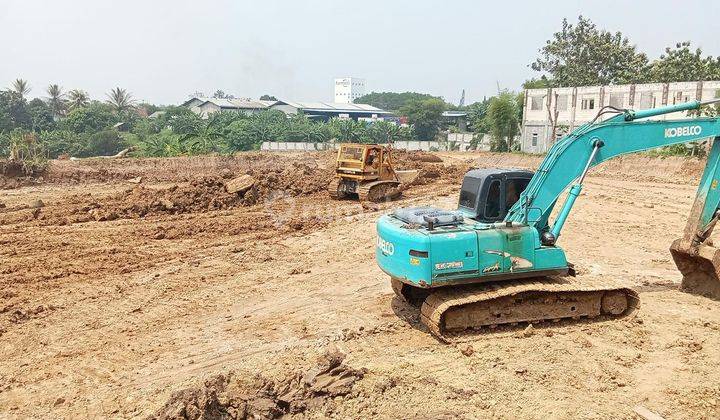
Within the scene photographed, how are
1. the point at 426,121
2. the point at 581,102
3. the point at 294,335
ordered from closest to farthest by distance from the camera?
the point at 294,335, the point at 581,102, the point at 426,121

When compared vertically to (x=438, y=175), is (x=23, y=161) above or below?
above

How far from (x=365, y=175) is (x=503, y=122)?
3006 cm

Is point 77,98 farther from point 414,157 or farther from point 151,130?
point 414,157

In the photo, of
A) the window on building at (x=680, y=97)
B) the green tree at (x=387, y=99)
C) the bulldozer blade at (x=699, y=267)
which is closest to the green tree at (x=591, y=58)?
the window on building at (x=680, y=97)

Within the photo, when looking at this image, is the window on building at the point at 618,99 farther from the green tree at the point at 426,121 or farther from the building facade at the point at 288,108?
the building facade at the point at 288,108

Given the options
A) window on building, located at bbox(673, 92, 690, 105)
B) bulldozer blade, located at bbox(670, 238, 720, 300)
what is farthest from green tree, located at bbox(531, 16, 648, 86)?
bulldozer blade, located at bbox(670, 238, 720, 300)

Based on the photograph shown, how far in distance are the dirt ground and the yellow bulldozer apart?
3981 mm

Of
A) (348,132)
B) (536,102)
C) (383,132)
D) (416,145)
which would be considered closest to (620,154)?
(536,102)

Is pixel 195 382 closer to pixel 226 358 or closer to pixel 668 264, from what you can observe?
pixel 226 358

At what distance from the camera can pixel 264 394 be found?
6258 millimetres

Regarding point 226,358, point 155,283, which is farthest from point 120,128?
point 226,358

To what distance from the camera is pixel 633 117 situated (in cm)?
894

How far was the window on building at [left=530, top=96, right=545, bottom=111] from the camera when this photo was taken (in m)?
47.5

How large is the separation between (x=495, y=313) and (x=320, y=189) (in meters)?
16.1
